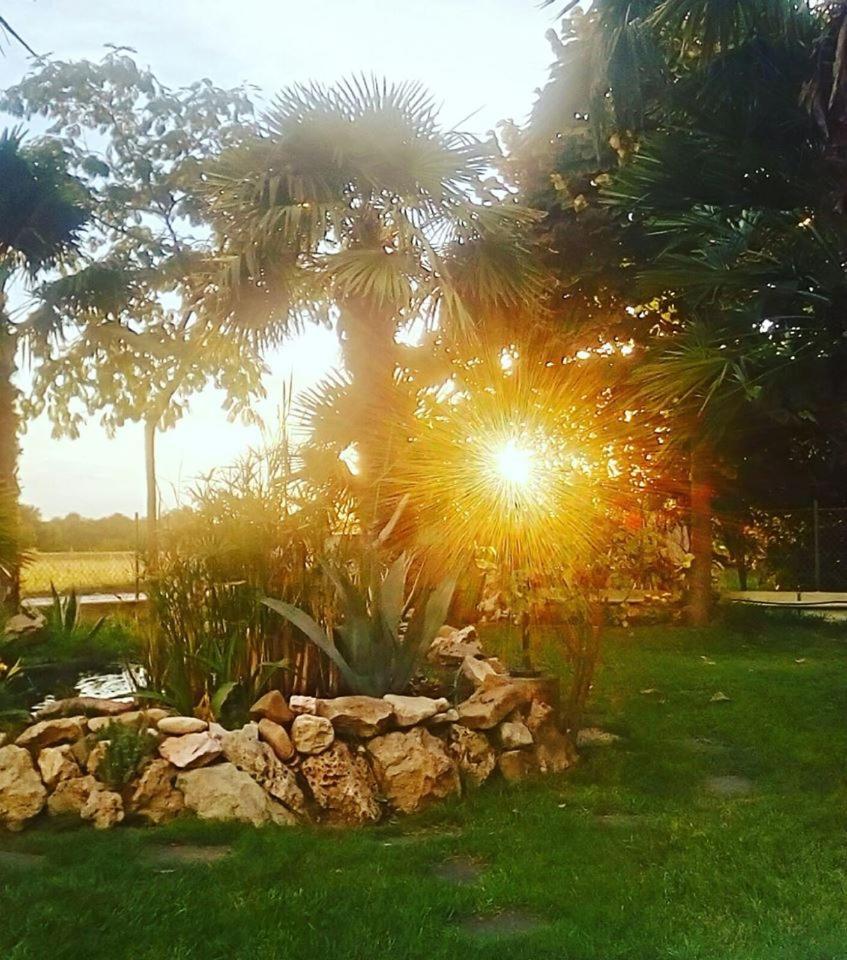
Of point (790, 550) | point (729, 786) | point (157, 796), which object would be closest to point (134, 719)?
point (157, 796)

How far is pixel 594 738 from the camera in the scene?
20.7 feet

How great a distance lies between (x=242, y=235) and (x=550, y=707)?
6893mm

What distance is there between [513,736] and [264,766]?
1.39 m

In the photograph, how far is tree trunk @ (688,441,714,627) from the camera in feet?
44.1

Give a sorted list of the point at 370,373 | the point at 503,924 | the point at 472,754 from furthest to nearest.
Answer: the point at 370,373, the point at 472,754, the point at 503,924

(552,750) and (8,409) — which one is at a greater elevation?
(8,409)

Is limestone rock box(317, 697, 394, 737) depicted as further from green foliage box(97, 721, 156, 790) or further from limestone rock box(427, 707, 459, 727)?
green foliage box(97, 721, 156, 790)

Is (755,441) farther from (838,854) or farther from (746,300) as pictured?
(838,854)

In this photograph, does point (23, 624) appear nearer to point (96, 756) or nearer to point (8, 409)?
point (96, 756)

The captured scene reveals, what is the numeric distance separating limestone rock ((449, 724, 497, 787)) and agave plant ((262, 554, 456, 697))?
0.60 metres

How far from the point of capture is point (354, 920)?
351 cm

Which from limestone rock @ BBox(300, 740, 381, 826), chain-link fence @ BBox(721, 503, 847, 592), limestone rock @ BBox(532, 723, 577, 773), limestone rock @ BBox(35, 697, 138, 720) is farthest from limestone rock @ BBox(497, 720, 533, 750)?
chain-link fence @ BBox(721, 503, 847, 592)

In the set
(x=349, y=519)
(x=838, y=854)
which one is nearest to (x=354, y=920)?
(x=838, y=854)

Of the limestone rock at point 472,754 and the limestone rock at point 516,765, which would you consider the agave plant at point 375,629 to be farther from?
the limestone rock at point 516,765
